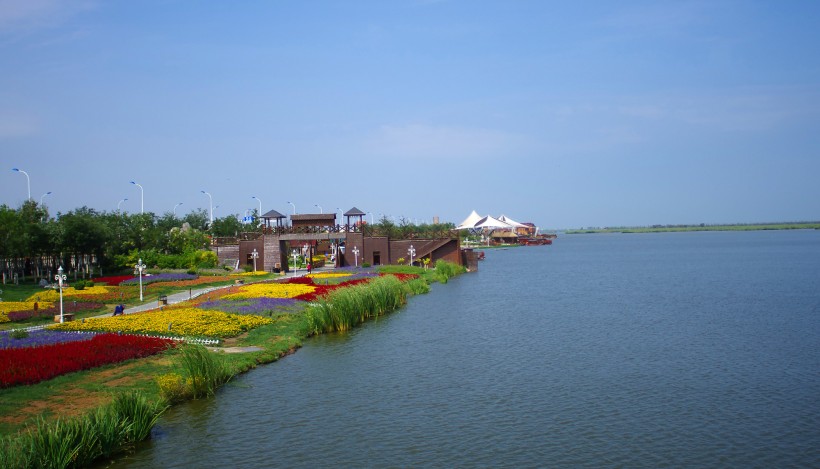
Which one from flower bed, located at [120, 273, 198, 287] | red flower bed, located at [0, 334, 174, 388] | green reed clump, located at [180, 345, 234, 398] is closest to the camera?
red flower bed, located at [0, 334, 174, 388]

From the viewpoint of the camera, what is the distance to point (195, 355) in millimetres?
19078

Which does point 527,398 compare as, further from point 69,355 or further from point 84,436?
point 69,355

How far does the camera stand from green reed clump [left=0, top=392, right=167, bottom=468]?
474 inches

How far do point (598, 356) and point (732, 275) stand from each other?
40.5m

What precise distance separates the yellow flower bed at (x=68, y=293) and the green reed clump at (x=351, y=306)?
15845mm

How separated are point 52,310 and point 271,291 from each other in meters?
11.1

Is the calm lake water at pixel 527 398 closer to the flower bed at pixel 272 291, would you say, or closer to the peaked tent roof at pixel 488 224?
the flower bed at pixel 272 291

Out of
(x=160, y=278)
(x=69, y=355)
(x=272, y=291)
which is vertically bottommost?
(x=69, y=355)

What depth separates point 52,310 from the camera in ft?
110

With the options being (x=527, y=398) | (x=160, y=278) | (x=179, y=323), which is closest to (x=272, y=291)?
(x=179, y=323)

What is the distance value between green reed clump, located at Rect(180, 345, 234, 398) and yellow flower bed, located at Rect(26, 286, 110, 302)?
2229cm

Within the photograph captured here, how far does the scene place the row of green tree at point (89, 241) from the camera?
49500 millimetres

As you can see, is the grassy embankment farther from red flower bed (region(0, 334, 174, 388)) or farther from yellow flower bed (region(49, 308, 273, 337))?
yellow flower bed (region(49, 308, 273, 337))

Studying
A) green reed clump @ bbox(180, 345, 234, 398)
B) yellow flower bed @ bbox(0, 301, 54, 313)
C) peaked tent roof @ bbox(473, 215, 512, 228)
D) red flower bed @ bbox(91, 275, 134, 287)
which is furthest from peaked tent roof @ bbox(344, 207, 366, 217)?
peaked tent roof @ bbox(473, 215, 512, 228)
